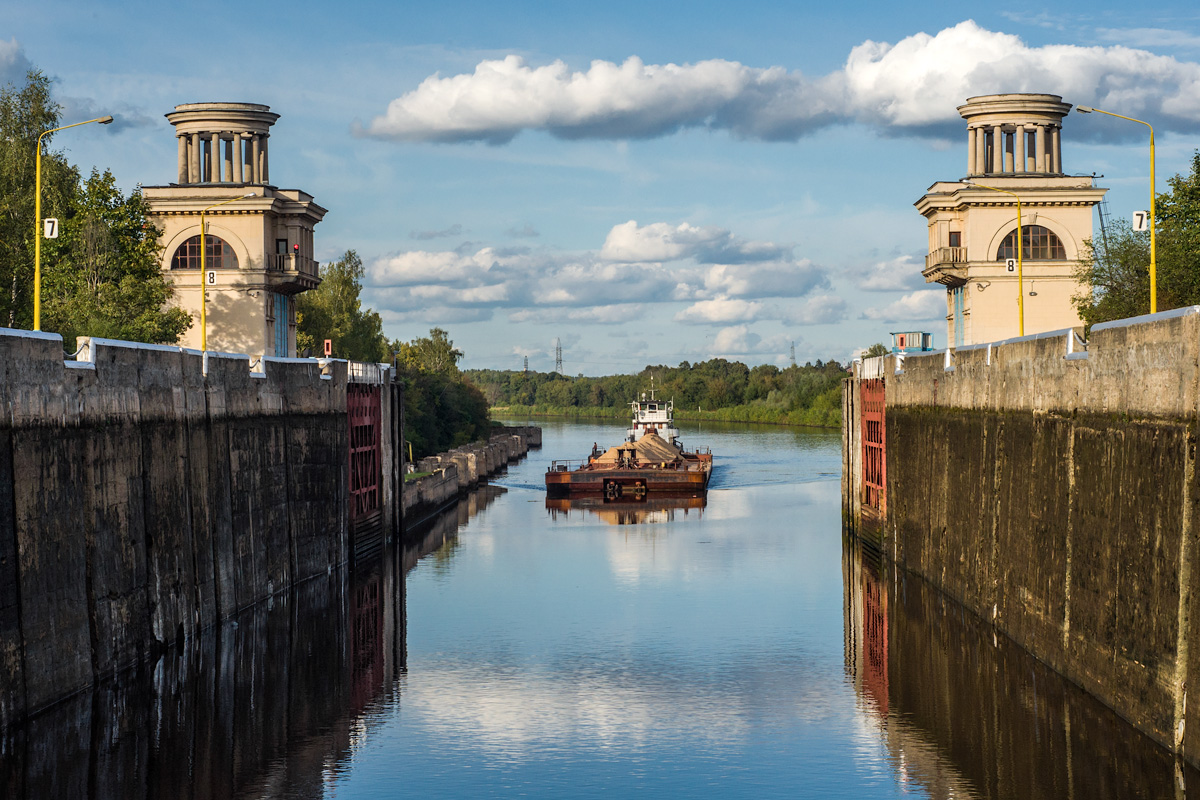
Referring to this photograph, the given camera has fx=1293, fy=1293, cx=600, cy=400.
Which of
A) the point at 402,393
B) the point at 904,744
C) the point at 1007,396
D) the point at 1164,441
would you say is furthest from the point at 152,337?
the point at 1164,441

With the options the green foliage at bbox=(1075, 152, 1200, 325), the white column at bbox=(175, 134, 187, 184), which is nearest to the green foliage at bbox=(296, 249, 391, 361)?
the white column at bbox=(175, 134, 187, 184)

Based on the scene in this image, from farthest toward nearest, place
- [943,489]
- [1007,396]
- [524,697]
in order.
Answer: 1. [943,489]
2. [1007,396]
3. [524,697]

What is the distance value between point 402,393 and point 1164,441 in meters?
→ 36.1

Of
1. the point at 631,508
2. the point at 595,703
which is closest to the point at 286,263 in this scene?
the point at 631,508

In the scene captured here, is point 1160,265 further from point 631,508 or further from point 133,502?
point 133,502

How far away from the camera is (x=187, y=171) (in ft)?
202

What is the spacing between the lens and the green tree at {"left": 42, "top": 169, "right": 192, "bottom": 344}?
43219 millimetres

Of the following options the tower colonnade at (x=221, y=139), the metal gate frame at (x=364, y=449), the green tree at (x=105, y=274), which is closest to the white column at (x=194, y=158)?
the tower colonnade at (x=221, y=139)

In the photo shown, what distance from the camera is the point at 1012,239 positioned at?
195ft

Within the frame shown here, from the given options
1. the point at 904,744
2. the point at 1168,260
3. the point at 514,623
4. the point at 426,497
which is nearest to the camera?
the point at 904,744

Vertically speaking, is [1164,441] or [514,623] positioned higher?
[1164,441]

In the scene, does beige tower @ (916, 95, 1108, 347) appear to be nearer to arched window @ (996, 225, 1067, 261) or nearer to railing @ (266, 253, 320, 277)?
arched window @ (996, 225, 1067, 261)

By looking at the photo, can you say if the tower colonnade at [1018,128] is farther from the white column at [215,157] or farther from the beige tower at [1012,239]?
the white column at [215,157]

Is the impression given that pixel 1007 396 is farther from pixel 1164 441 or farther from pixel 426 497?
pixel 426 497
